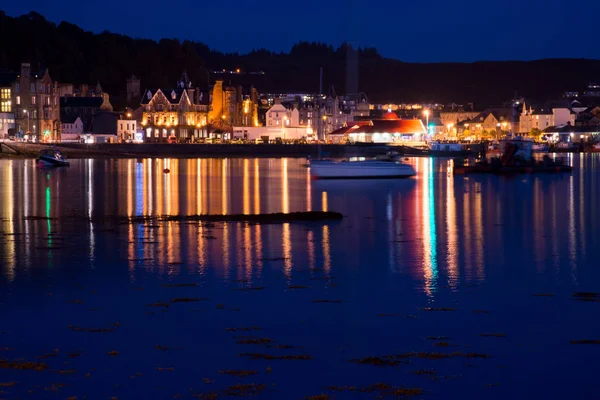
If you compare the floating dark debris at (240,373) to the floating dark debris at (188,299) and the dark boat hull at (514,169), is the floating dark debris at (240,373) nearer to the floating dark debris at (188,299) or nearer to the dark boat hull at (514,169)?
the floating dark debris at (188,299)

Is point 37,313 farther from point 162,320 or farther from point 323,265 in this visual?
point 323,265

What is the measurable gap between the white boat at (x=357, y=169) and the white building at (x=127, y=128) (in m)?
52.2

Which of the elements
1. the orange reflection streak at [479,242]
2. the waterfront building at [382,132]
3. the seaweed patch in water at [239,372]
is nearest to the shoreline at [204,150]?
the waterfront building at [382,132]

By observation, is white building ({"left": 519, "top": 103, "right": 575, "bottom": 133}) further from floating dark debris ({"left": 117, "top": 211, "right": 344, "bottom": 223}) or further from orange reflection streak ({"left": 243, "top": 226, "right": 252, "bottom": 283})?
orange reflection streak ({"left": 243, "top": 226, "right": 252, "bottom": 283})

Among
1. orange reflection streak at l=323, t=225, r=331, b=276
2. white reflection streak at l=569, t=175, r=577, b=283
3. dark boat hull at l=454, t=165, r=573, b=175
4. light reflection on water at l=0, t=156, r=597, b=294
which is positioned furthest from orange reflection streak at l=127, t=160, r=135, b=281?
dark boat hull at l=454, t=165, r=573, b=175

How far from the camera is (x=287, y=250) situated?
65.7 feet

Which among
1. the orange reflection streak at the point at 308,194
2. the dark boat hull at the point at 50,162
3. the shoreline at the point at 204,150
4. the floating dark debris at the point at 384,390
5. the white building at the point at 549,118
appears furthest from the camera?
the white building at the point at 549,118

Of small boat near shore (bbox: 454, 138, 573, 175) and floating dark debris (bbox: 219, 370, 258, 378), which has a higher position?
small boat near shore (bbox: 454, 138, 573, 175)

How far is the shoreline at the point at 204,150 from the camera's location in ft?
310

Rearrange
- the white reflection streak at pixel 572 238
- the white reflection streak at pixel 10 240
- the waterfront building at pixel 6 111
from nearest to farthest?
the white reflection streak at pixel 10 240 < the white reflection streak at pixel 572 238 < the waterfront building at pixel 6 111

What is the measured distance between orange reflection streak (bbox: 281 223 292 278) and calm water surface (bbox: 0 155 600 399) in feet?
0.20

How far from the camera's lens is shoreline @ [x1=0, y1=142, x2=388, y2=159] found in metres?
94.4

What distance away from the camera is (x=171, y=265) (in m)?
17.7

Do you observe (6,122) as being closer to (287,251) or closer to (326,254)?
(287,251)
